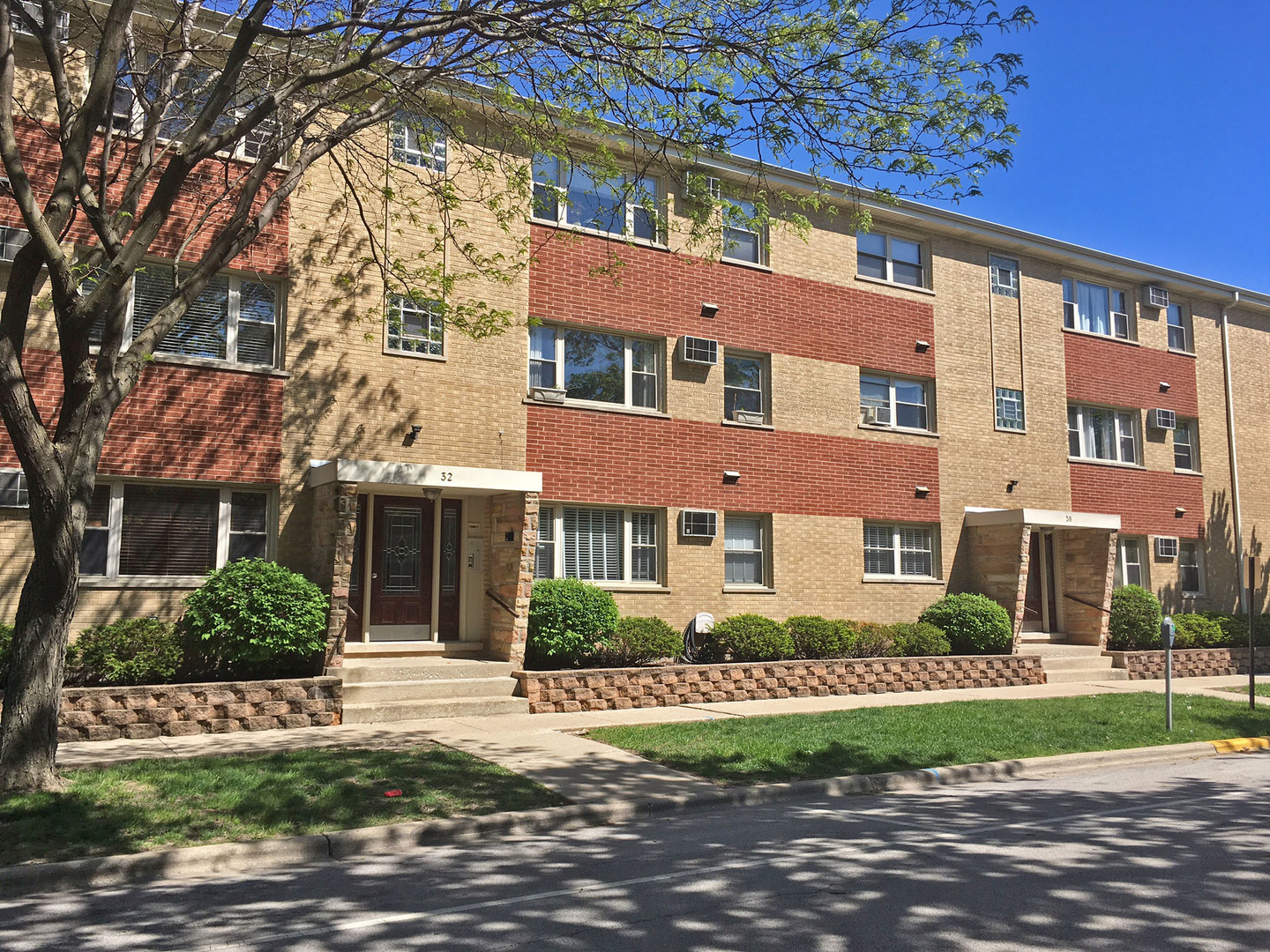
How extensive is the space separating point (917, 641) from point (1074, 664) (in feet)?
13.2

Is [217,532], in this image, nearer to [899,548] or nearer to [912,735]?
[912,735]

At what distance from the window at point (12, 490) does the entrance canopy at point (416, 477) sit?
342 cm

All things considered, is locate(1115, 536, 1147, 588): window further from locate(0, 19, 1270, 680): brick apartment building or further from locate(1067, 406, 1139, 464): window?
locate(1067, 406, 1139, 464): window

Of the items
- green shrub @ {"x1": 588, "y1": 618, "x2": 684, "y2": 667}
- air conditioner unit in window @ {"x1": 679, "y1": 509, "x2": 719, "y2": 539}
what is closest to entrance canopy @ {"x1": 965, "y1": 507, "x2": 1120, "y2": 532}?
air conditioner unit in window @ {"x1": 679, "y1": 509, "x2": 719, "y2": 539}

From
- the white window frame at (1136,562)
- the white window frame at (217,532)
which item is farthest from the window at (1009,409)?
the white window frame at (217,532)

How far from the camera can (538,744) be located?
11.5m

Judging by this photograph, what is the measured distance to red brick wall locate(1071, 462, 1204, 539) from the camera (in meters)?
22.7

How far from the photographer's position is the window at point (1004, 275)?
22156 millimetres

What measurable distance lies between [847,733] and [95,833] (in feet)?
26.2

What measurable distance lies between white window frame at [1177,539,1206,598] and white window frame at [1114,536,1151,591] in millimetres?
1095

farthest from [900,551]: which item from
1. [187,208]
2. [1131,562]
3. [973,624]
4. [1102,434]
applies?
[187,208]

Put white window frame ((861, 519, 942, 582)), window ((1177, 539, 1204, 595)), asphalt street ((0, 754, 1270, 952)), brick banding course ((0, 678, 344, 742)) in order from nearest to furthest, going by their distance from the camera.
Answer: asphalt street ((0, 754, 1270, 952)) → brick banding course ((0, 678, 344, 742)) → white window frame ((861, 519, 942, 582)) → window ((1177, 539, 1204, 595))

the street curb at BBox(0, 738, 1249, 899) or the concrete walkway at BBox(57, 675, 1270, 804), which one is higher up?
the concrete walkway at BBox(57, 675, 1270, 804)

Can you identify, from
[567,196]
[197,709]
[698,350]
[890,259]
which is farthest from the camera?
[890,259]
